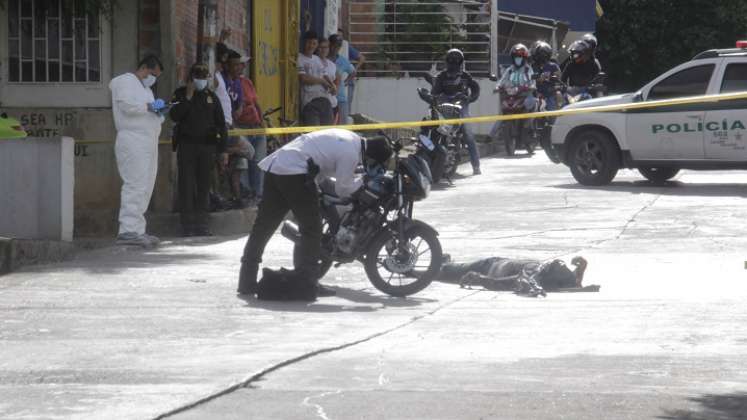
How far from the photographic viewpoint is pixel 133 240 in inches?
576

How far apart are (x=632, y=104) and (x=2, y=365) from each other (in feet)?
42.1

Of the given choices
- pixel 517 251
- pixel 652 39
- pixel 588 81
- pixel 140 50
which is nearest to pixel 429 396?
pixel 517 251

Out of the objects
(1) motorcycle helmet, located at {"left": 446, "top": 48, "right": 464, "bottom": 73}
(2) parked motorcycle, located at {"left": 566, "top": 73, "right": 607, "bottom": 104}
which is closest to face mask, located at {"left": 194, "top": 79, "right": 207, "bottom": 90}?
(1) motorcycle helmet, located at {"left": 446, "top": 48, "right": 464, "bottom": 73}

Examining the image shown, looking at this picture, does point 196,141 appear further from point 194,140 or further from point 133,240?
point 133,240

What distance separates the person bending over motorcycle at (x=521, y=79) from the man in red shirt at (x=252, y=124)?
28.9 feet

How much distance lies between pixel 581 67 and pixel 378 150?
13379mm

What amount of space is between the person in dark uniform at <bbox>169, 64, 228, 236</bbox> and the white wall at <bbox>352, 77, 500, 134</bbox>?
12937 millimetres

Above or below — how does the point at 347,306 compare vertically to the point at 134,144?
below

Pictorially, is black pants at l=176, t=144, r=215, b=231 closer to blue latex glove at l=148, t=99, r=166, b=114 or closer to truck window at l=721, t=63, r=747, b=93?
blue latex glove at l=148, t=99, r=166, b=114

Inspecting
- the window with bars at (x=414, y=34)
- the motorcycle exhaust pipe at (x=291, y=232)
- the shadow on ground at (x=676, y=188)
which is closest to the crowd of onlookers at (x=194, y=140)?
the motorcycle exhaust pipe at (x=291, y=232)

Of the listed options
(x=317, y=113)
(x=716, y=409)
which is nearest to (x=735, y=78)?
(x=317, y=113)

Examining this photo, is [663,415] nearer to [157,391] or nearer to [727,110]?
[157,391]

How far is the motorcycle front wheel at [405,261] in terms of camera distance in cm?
1158

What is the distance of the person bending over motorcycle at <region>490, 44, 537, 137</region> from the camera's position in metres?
25.5
